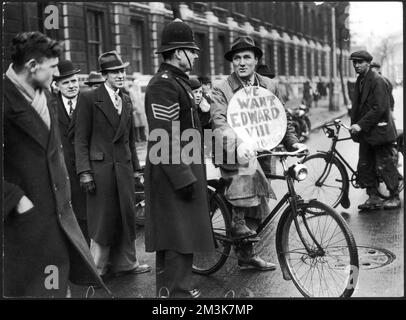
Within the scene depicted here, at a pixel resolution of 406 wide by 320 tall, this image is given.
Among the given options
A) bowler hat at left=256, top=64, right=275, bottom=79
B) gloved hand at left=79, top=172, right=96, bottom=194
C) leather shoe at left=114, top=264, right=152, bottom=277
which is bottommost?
leather shoe at left=114, top=264, right=152, bottom=277

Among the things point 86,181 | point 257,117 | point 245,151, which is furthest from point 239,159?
point 86,181

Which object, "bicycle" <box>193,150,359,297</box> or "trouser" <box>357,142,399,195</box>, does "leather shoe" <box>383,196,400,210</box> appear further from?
"bicycle" <box>193,150,359,297</box>

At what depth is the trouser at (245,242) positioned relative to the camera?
5129 mm

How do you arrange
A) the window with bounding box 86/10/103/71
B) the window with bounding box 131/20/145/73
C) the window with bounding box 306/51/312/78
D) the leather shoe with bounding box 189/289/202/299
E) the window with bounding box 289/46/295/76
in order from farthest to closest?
the window with bounding box 131/20/145/73 < the window with bounding box 86/10/103/71 < the window with bounding box 306/51/312/78 < the window with bounding box 289/46/295/76 < the leather shoe with bounding box 189/289/202/299

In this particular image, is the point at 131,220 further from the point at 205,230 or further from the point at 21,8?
the point at 21,8

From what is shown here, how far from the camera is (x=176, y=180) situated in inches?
164

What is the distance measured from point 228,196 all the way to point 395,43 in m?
1.73

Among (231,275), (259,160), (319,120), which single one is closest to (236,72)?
(259,160)

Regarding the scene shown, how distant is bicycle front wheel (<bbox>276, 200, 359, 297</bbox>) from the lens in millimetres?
4273

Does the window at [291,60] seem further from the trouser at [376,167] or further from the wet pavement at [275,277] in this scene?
the wet pavement at [275,277]

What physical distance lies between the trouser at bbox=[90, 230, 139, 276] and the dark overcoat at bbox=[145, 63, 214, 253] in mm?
1033

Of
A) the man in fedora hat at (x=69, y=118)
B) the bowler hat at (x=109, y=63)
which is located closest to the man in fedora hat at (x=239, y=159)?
the bowler hat at (x=109, y=63)

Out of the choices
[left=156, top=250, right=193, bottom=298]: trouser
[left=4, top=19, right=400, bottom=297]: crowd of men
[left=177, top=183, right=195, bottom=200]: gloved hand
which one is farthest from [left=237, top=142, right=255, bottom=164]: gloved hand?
[left=156, top=250, right=193, bottom=298]: trouser
